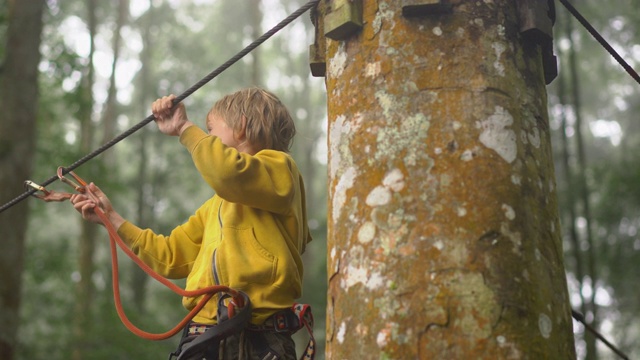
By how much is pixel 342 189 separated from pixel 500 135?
412 millimetres

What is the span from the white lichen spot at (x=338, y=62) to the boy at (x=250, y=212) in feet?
1.29

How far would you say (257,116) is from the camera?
8.25ft

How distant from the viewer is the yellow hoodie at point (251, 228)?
2.19 metres

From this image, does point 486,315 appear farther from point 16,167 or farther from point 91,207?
point 16,167

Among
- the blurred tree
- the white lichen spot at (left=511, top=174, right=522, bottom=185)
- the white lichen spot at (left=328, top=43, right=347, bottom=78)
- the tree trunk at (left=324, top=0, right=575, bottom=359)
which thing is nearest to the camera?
the tree trunk at (left=324, top=0, right=575, bottom=359)

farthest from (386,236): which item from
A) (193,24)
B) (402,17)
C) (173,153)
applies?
(193,24)

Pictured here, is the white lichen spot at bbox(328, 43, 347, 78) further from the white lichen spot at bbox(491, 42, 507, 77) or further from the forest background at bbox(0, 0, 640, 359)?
the forest background at bbox(0, 0, 640, 359)

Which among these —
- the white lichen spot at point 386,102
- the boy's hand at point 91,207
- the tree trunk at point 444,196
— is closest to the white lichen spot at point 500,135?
the tree trunk at point 444,196

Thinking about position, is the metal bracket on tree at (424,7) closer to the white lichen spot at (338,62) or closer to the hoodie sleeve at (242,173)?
the white lichen spot at (338,62)

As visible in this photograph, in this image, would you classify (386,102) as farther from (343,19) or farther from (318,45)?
(318,45)

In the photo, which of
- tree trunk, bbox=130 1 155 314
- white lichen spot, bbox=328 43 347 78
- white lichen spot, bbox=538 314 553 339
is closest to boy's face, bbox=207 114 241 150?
white lichen spot, bbox=328 43 347 78

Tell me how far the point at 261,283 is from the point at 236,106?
63 cm

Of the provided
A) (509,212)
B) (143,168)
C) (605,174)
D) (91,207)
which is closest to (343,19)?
(509,212)

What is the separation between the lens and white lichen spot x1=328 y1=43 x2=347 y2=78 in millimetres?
1962
